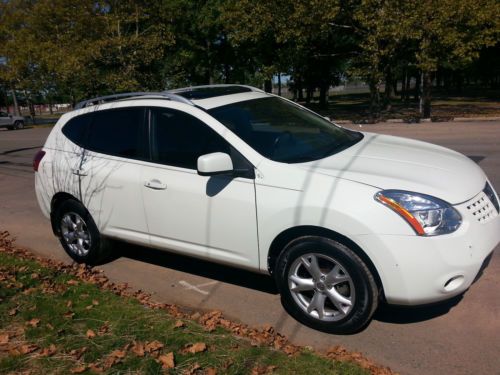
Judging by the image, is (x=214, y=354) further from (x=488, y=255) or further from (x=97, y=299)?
(x=488, y=255)

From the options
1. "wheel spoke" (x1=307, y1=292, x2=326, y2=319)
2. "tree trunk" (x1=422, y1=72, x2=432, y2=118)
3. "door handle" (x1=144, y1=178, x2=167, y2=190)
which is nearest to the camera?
"wheel spoke" (x1=307, y1=292, x2=326, y2=319)

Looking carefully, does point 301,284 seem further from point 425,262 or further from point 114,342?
point 114,342

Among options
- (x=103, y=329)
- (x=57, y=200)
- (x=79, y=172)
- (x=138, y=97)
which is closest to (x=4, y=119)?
(x=57, y=200)

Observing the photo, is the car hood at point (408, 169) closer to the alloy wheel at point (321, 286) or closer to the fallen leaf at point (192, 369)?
the alloy wheel at point (321, 286)

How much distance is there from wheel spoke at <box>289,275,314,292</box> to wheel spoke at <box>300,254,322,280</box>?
0.07 m

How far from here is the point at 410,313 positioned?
13.2 feet

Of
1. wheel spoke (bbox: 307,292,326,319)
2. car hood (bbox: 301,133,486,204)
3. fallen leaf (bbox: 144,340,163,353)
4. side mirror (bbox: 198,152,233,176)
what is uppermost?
side mirror (bbox: 198,152,233,176)

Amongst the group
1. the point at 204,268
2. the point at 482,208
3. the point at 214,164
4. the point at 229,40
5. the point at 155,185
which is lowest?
the point at 204,268

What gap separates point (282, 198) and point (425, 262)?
1081 millimetres

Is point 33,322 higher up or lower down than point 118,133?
lower down

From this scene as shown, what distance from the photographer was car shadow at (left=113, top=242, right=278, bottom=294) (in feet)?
15.7

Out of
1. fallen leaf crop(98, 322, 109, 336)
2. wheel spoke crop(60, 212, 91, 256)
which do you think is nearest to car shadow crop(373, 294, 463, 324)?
fallen leaf crop(98, 322, 109, 336)

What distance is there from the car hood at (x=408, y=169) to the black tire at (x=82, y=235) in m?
2.54

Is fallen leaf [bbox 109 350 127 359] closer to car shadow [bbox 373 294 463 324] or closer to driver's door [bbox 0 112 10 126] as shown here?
car shadow [bbox 373 294 463 324]
